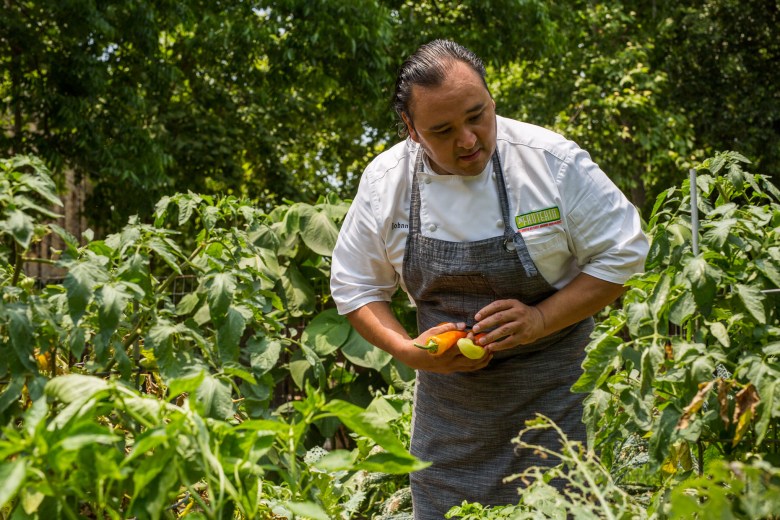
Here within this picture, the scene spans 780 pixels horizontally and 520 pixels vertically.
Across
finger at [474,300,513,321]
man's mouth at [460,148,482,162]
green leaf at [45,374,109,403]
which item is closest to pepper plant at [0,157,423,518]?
green leaf at [45,374,109,403]

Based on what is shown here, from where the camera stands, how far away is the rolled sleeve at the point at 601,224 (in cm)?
200

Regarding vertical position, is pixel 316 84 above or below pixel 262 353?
above

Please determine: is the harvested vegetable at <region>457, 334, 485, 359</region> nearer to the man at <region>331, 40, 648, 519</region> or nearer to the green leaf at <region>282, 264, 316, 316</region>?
the man at <region>331, 40, 648, 519</region>

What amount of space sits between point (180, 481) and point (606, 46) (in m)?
12.6

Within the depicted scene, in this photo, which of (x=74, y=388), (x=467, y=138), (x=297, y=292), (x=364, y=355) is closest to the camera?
(x=74, y=388)

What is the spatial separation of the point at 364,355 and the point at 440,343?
160 centimetres

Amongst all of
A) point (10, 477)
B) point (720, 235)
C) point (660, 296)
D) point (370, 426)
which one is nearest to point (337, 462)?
point (370, 426)

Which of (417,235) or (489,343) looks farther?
(417,235)

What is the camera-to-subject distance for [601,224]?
6.61ft

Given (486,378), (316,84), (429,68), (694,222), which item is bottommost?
(486,378)

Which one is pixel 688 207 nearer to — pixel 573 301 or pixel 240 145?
pixel 573 301

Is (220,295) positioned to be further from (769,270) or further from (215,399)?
(769,270)

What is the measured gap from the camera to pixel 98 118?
8.66 m

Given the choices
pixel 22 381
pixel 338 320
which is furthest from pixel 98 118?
pixel 22 381
